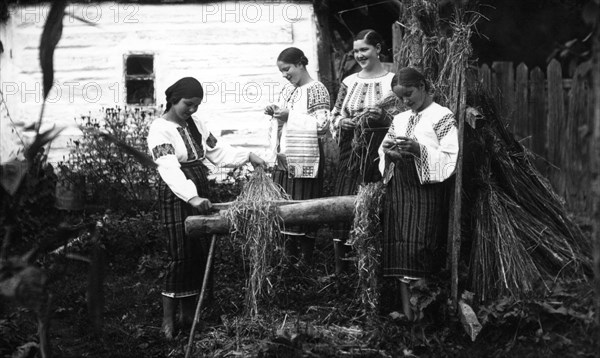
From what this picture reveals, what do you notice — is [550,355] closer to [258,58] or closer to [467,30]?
[467,30]

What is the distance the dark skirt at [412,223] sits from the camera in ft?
18.5

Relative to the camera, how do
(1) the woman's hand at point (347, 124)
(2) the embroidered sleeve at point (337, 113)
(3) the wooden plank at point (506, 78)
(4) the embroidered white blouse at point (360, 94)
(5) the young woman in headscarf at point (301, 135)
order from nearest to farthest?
(1) the woman's hand at point (347, 124) → (4) the embroidered white blouse at point (360, 94) → (2) the embroidered sleeve at point (337, 113) → (5) the young woman in headscarf at point (301, 135) → (3) the wooden plank at point (506, 78)

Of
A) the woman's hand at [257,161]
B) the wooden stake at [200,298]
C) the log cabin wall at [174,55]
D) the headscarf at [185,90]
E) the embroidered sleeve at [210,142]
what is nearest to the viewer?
the wooden stake at [200,298]

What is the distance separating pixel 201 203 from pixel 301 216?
68 cm

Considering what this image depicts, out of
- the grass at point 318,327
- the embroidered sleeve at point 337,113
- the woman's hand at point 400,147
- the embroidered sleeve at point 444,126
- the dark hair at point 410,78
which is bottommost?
the grass at point 318,327

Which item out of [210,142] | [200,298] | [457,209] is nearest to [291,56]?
[210,142]

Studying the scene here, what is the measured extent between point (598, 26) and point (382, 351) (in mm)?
2881

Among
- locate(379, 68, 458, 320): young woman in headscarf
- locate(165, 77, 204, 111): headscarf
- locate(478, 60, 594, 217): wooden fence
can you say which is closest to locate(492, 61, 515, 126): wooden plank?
locate(478, 60, 594, 217): wooden fence

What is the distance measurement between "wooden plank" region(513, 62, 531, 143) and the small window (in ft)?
15.0

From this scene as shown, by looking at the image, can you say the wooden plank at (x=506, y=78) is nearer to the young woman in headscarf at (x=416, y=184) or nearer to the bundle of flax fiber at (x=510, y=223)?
the bundle of flax fiber at (x=510, y=223)

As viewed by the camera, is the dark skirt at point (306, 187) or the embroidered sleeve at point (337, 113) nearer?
the embroidered sleeve at point (337, 113)

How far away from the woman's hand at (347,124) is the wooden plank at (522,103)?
419 centimetres

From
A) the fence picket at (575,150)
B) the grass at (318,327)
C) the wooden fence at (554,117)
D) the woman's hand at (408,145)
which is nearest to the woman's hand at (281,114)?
the grass at (318,327)

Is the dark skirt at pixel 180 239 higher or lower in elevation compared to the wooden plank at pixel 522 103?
lower
